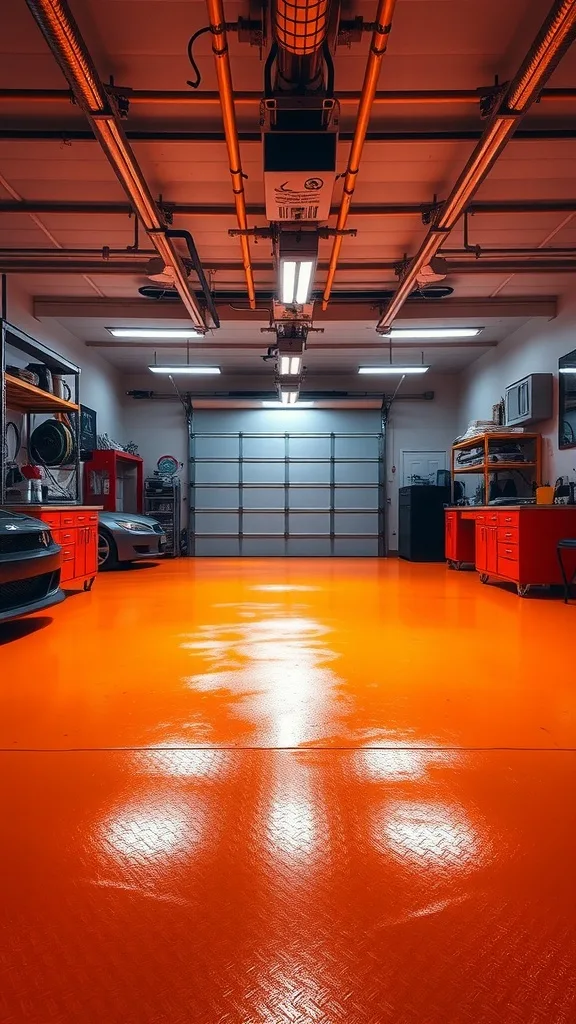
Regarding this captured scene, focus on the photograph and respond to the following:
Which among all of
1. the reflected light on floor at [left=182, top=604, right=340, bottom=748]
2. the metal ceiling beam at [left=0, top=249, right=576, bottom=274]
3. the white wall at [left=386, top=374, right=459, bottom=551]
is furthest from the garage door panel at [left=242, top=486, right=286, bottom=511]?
the reflected light on floor at [left=182, top=604, right=340, bottom=748]

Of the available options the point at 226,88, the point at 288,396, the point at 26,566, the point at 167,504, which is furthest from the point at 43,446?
the point at 288,396

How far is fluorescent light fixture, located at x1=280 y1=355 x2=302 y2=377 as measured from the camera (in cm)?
823

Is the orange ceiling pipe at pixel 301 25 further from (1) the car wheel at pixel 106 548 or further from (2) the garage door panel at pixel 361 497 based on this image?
(2) the garage door panel at pixel 361 497

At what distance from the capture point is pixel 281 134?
3412 millimetres

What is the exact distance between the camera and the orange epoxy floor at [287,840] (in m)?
1.01

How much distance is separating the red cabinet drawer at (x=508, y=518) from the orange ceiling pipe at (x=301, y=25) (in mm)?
4538

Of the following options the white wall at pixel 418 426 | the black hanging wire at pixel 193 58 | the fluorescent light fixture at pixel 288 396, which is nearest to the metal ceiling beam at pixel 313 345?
the fluorescent light fixture at pixel 288 396

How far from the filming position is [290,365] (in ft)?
28.4

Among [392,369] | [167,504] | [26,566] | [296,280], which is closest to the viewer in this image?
[26,566]

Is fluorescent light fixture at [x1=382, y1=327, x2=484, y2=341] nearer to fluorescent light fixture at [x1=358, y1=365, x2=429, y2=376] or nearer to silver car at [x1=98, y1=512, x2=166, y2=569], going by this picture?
fluorescent light fixture at [x1=358, y1=365, x2=429, y2=376]

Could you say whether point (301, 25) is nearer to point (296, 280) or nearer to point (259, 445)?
point (296, 280)

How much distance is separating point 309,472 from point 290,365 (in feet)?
12.4

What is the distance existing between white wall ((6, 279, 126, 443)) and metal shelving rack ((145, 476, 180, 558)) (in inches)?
53.5

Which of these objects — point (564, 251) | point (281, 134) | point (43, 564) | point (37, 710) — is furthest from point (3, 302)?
point (564, 251)
